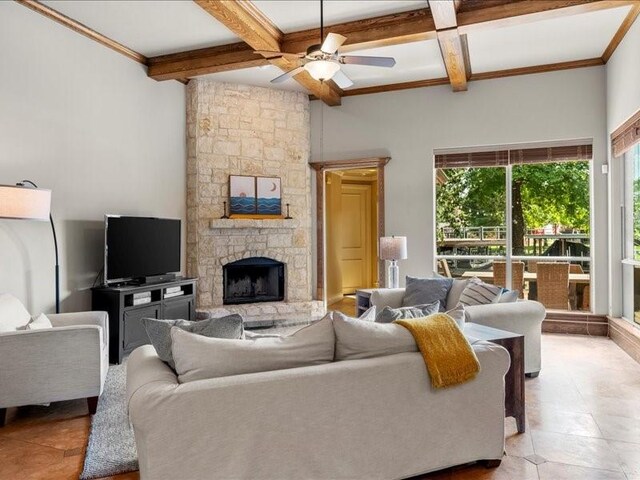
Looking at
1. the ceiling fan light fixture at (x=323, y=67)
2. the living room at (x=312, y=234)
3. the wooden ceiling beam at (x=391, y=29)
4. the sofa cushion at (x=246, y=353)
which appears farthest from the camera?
the wooden ceiling beam at (x=391, y=29)

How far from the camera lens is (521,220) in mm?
6016

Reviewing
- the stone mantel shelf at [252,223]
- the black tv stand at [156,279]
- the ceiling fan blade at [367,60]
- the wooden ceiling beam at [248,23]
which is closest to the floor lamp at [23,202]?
the black tv stand at [156,279]

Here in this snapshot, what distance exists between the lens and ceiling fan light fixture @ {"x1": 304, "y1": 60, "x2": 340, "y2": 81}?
3555mm

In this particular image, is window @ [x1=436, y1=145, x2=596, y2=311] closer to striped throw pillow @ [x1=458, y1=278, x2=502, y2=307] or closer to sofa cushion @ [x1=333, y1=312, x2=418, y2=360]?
striped throw pillow @ [x1=458, y1=278, x2=502, y2=307]

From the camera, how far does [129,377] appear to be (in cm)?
215

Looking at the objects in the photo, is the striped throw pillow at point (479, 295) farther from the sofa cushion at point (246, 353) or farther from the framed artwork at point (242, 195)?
the framed artwork at point (242, 195)

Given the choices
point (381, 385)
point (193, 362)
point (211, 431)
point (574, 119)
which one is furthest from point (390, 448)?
point (574, 119)

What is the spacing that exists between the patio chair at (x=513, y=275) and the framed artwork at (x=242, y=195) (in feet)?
11.0

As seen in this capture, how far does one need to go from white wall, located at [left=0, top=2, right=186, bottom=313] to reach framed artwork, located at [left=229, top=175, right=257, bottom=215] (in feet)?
2.71

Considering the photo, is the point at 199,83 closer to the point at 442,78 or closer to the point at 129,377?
the point at 442,78

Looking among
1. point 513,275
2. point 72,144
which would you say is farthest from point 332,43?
point 513,275

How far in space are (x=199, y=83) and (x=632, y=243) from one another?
18.0ft

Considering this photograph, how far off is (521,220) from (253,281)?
146 inches

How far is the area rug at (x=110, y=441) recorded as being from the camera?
8.00ft
